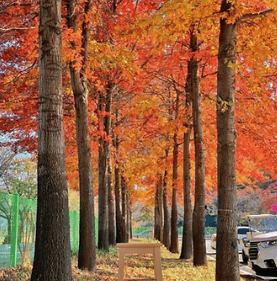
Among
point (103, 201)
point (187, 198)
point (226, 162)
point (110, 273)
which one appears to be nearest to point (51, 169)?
point (226, 162)

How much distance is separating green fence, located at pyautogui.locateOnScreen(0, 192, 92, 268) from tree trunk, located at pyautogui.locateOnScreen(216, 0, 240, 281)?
15.2 ft

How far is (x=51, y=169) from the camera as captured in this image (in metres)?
6.70

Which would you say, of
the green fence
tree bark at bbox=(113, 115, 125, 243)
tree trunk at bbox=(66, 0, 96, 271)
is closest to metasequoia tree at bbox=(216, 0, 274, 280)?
tree trunk at bbox=(66, 0, 96, 271)

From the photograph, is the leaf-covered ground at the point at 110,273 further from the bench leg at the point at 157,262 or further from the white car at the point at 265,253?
the bench leg at the point at 157,262

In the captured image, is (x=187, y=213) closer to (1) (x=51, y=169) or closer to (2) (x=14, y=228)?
(2) (x=14, y=228)

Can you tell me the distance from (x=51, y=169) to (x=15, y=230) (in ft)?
15.6

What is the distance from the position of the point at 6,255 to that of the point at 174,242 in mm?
14789

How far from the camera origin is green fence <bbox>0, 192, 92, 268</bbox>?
1023 centimetres

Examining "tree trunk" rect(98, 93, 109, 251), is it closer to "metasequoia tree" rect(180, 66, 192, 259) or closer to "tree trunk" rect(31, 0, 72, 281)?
"metasequoia tree" rect(180, 66, 192, 259)

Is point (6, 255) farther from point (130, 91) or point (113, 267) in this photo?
point (130, 91)

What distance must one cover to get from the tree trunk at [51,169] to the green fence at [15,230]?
3702 mm

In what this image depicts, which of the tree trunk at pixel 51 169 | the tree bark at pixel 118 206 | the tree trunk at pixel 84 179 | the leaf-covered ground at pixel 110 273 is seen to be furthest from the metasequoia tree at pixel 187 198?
the tree trunk at pixel 51 169

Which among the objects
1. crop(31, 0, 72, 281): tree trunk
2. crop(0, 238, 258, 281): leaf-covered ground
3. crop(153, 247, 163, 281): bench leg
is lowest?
crop(0, 238, 258, 281): leaf-covered ground

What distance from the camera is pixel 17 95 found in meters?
15.6
